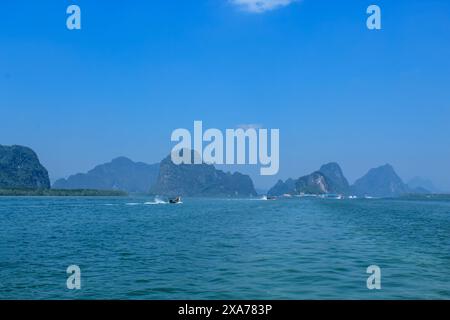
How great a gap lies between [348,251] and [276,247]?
19.0ft

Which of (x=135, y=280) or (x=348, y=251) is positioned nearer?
(x=135, y=280)

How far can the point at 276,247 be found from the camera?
38.4m
